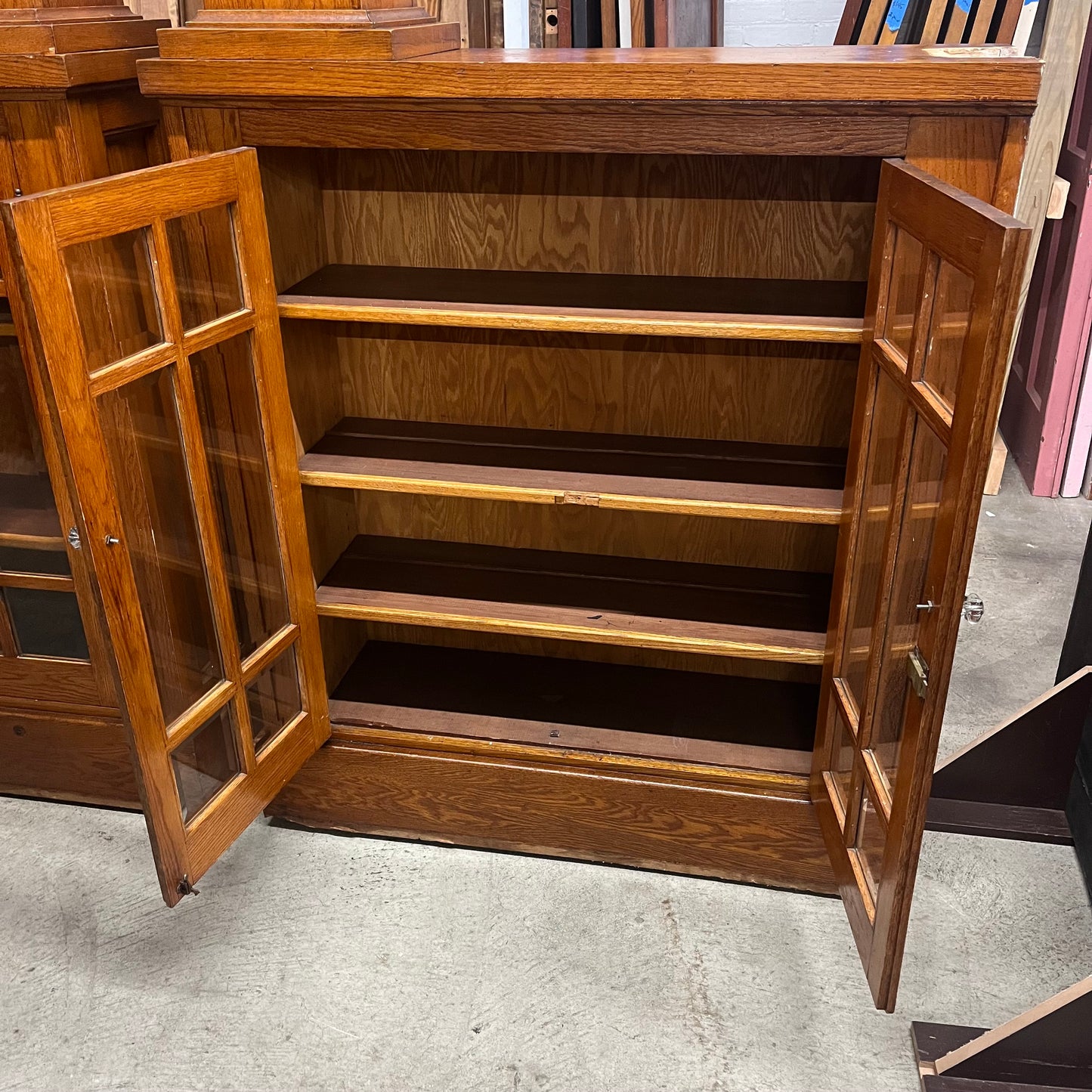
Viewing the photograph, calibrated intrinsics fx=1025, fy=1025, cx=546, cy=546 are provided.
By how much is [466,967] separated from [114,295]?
4.63 ft

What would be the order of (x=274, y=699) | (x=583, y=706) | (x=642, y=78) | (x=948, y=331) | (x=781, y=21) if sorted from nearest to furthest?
(x=948, y=331) < (x=642, y=78) < (x=274, y=699) < (x=583, y=706) < (x=781, y=21)

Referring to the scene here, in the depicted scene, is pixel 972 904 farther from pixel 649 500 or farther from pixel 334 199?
pixel 334 199

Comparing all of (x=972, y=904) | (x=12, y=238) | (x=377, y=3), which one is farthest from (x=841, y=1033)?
(x=377, y=3)

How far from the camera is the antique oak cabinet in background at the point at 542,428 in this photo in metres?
1.56

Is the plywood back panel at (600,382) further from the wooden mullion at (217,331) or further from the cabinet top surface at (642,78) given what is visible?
the cabinet top surface at (642,78)

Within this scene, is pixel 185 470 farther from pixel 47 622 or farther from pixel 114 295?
pixel 47 622

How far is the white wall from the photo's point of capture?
12.5 ft

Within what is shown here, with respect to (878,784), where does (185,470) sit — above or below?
above

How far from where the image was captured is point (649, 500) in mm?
2020

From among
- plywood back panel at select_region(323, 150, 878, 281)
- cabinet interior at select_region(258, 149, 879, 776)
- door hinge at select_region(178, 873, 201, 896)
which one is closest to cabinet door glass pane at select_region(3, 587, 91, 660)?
cabinet interior at select_region(258, 149, 879, 776)

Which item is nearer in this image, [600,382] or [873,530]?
[873,530]

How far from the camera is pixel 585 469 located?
2.18m

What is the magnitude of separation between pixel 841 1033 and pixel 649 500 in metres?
1.06

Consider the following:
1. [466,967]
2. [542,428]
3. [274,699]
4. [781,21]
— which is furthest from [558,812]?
[781,21]
